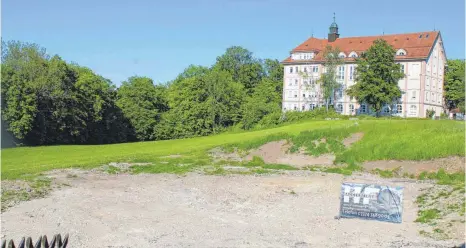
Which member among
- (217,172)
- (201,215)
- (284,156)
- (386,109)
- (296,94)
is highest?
(296,94)

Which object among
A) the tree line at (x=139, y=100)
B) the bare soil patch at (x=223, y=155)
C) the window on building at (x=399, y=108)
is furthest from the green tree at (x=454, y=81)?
the bare soil patch at (x=223, y=155)

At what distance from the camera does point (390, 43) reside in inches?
3541

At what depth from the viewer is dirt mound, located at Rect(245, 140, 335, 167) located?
3641cm

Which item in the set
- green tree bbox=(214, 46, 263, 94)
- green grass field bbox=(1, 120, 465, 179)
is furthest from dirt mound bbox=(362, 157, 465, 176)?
green tree bbox=(214, 46, 263, 94)

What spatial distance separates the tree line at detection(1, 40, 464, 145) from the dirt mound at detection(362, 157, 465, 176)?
1547 inches

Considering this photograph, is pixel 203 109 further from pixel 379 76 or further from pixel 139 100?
pixel 379 76

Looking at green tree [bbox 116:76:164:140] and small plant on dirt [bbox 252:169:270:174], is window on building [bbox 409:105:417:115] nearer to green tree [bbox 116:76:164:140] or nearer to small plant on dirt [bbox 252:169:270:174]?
green tree [bbox 116:76:164:140]

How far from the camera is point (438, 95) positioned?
9244 centimetres

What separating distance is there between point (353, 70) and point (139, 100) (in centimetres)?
3951

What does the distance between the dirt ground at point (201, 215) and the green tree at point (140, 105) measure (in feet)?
189

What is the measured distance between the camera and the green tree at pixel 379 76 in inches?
2931

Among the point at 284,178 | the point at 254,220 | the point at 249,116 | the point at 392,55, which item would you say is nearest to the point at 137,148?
the point at 284,178

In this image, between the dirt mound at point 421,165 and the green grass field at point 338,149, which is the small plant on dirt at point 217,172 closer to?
the green grass field at point 338,149

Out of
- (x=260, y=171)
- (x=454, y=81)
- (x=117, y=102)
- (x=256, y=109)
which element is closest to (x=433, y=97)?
(x=454, y=81)
